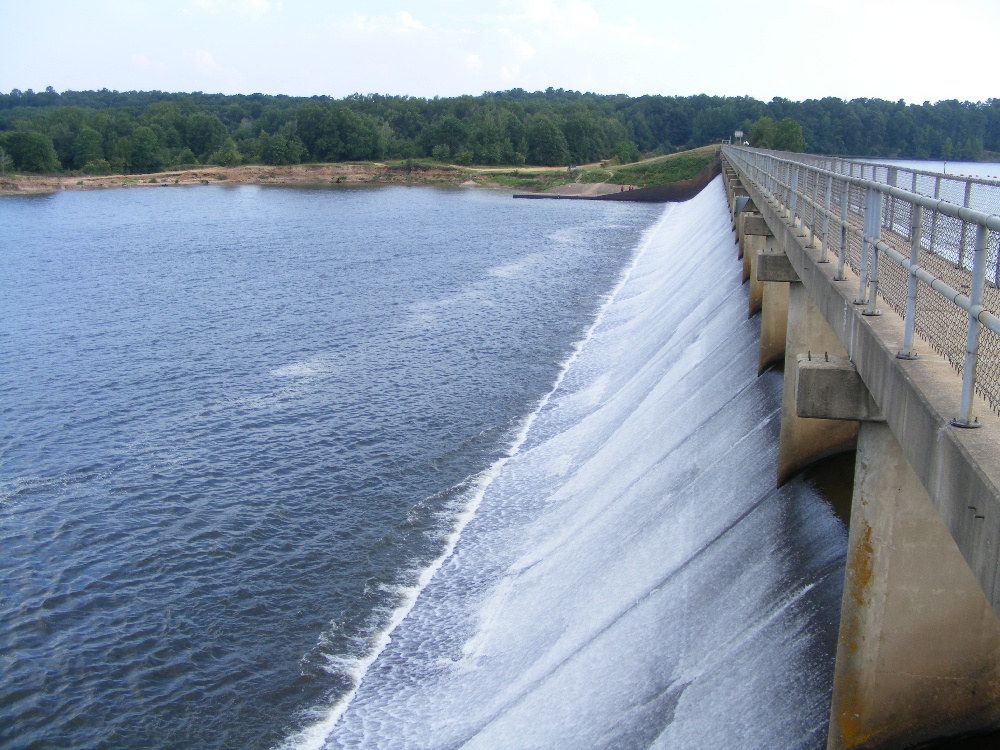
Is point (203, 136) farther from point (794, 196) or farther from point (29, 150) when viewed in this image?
point (794, 196)

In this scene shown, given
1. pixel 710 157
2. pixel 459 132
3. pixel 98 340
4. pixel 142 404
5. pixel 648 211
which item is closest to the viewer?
pixel 142 404

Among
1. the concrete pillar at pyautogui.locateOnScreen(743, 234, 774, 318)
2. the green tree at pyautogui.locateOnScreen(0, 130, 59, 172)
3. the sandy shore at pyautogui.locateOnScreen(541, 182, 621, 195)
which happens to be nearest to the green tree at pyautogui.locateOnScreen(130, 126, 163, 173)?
the green tree at pyautogui.locateOnScreen(0, 130, 59, 172)

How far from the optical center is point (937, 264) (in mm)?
8281

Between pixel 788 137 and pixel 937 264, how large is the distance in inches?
4781

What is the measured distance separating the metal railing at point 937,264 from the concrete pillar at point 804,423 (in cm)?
123

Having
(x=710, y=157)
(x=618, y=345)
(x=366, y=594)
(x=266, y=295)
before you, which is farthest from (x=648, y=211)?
(x=366, y=594)

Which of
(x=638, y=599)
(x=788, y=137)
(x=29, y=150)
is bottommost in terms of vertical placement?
(x=638, y=599)

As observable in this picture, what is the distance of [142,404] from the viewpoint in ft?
81.6

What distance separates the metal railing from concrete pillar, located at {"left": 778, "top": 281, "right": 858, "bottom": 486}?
1.23m

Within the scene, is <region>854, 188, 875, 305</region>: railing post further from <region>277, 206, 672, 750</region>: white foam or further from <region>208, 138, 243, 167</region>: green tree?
<region>208, 138, 243, 167</region>: green tree

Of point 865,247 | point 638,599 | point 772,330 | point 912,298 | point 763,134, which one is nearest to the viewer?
point 912,298

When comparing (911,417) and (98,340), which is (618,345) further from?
(911,417)

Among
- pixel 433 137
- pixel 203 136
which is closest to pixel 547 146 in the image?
pixel 433 137

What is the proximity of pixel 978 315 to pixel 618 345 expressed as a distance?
2505 cm
